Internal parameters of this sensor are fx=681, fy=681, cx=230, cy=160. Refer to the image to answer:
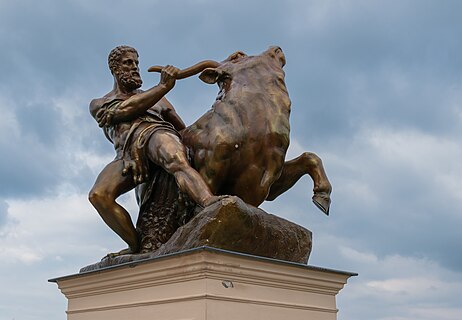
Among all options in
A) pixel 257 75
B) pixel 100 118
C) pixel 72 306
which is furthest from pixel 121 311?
pixel 257 75

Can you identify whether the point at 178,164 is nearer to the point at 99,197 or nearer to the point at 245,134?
the point at 245,134

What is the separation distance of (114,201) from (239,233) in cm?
120

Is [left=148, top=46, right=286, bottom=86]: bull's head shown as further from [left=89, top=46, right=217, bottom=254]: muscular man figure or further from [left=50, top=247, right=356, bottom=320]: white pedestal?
[left=50, top=247, right=356, bottom=320]: white pedestal

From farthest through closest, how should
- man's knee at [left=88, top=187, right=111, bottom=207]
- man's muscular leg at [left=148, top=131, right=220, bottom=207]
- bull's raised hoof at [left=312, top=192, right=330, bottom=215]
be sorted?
bull's raised hoof at [left=312, top=192, right=330, bottom=215], man's knee at [left=88, top=187, right=111, bottom=207], man's muscular leg at [left=148, top=131, right=220, bottom=207]

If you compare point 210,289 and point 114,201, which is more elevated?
point 114,201

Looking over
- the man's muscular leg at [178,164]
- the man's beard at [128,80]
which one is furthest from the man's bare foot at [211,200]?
the man's beard at [128,80]

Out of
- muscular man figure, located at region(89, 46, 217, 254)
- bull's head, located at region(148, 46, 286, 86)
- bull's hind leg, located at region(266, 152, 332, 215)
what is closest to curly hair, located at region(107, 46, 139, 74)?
muscular man figure, located at region(89, 46, 217, 254)

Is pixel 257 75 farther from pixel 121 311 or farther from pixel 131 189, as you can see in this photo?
pixel 121 311

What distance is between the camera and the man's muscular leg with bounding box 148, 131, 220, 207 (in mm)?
4661

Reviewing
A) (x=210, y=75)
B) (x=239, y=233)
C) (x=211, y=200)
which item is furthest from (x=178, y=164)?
(x=210, y=75)

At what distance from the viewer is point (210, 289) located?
4.12 metres

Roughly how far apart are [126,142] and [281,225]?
1.38 meters

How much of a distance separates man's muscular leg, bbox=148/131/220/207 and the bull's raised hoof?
100 centimetres

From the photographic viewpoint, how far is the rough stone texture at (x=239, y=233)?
4.38 metres
